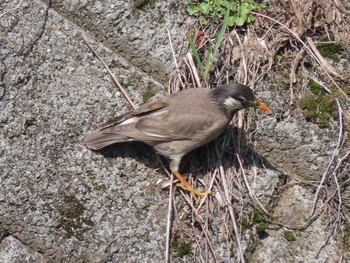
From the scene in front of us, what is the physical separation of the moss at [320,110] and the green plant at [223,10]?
89 cm

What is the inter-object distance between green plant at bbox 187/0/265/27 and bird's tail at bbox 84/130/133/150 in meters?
1.29

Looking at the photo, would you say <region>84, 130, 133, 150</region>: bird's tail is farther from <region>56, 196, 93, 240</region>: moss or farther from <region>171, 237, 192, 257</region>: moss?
<region>171, 237, 192, 257</region>: moss

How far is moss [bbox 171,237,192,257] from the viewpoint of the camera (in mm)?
5352

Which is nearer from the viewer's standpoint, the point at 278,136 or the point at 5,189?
the point at 5,189

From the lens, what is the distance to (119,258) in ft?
17.4

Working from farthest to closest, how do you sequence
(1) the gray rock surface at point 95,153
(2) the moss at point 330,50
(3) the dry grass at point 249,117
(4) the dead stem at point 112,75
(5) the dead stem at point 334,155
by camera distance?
(2) the moss at point 330,50 → (4) the dead stem at point 112,75 → (5) the dead stem at point 334,155 → (3) the dry grass at point 249,117 → (1) the gray rock surface at point 95,153

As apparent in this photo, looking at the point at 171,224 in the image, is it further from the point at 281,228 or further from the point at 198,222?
the point at 281,228

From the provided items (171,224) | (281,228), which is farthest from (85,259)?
(281,228)

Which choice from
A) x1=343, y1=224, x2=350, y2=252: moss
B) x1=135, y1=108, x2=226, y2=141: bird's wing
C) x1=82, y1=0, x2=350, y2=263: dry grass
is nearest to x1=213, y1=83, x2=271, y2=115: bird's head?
x1=135, y1=108, x2=226, y2=141: bird's wing

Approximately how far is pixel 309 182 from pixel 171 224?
1.17m

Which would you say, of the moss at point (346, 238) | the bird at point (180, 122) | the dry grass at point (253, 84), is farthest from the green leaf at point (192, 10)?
the moss at point (346, 238)

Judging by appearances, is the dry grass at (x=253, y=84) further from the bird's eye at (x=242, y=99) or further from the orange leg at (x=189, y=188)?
the bird's eye at (x=242, y=99)

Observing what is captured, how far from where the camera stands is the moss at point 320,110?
5.74m

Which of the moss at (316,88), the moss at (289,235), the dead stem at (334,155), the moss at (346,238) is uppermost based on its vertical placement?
the moss at (316,88)
